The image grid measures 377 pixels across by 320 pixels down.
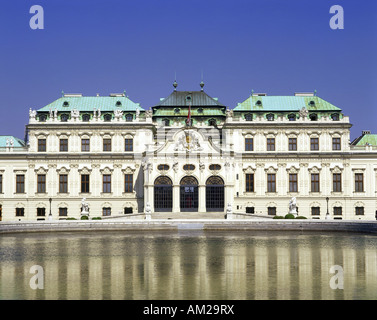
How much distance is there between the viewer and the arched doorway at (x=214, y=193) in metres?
78.4

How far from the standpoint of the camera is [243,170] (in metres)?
83.8

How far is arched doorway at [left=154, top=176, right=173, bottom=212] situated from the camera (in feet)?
257

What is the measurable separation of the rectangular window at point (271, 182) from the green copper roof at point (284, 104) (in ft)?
31.1

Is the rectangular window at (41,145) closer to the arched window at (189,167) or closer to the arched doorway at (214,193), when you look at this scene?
the arched window at (189,167)

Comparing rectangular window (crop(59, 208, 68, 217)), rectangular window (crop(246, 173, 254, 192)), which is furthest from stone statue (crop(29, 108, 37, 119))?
rectangular window (crop(246, 173, 254, 192))

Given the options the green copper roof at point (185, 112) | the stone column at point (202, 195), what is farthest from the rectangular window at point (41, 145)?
the stone column at point (202, 195)

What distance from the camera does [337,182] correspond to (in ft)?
274

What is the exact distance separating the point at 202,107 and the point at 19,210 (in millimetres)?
29788

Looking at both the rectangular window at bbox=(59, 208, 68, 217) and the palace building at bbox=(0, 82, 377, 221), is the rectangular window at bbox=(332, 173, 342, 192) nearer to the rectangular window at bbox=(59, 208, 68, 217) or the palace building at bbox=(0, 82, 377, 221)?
the palace building at bbox=(0, 82, 377, 221)

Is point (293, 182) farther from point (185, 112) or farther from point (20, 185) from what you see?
point (20, 185)

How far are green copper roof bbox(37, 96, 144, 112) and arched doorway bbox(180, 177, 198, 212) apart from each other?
46.7 ft
